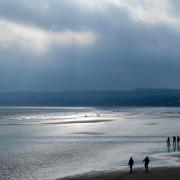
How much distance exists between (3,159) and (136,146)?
16212 millimetres

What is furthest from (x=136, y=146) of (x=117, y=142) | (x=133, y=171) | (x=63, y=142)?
(x=133, y=171)

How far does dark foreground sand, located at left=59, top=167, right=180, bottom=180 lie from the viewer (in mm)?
30548

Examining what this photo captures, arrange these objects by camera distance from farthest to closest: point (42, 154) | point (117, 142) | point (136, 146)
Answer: point (117, 142) < point (136, 146) < point (42, 154)

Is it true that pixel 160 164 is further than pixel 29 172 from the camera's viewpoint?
Yes

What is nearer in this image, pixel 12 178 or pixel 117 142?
pixel 12 178

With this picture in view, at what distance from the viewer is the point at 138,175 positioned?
31.5 m

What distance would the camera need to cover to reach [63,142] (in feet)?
186

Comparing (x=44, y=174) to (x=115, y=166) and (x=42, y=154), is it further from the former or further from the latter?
(x=42, y=154)

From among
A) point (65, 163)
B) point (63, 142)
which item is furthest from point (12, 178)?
point (63, 142)

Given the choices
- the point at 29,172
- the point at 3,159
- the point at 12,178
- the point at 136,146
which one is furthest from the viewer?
the point at 136,146

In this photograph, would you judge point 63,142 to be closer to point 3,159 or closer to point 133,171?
point 3,159

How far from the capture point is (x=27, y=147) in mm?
51469

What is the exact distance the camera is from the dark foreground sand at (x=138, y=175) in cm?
3055

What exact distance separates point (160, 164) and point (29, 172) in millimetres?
10867
